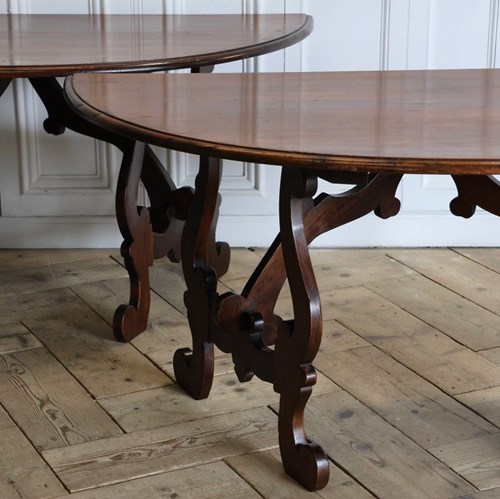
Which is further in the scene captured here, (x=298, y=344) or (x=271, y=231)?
(x=271, y=231)

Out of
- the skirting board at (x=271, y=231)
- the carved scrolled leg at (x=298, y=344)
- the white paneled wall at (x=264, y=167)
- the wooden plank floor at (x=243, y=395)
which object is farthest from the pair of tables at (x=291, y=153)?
the skirting board at (x=271, y=231)

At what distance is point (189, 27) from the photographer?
8.80ft

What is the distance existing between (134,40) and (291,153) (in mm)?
1039

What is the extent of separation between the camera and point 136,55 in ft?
7.40

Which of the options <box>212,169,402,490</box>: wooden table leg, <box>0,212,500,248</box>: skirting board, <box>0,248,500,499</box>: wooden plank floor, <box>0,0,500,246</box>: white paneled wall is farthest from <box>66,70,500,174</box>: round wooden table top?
<box>0,212,500,248</box>: skirting board

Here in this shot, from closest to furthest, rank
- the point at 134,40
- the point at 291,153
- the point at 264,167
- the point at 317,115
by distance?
the point at 291,153 < the point at 317,115 < the point at 134,40 < the point at 264,167

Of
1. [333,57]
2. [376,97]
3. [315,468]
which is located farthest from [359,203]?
[333,57]

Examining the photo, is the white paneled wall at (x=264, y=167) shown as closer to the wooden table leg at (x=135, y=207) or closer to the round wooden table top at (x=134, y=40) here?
the round wooden table top at (x=134, y=40)

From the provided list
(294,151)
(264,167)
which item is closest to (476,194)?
(294,151)

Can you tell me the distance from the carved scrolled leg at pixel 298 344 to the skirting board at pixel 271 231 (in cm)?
130

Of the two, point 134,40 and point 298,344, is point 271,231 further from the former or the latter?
point 298,344

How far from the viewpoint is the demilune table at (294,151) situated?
1.57m

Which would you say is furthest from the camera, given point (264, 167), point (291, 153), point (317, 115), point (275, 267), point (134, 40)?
point (264, 167)

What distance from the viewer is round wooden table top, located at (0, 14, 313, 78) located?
85.4 inches
